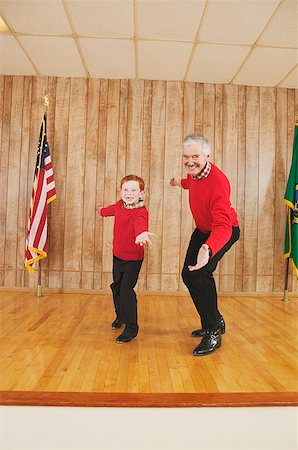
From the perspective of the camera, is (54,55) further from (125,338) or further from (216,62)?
(125,338)

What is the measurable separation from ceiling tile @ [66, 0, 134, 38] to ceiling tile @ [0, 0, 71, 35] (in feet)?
0.35

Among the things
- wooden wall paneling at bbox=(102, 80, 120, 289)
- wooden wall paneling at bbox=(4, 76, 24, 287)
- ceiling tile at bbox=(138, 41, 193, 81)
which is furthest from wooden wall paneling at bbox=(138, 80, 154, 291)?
wooden wall paneling at bbox=(4, 76, 24, 287)

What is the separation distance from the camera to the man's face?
8.54 ft

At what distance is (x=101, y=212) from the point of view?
129 inches

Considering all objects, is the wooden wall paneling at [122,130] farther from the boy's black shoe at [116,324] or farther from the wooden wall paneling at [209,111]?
the boy's black shoe at [116,324]

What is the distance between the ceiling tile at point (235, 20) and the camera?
3.42 meters

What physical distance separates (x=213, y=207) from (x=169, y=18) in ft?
6.67

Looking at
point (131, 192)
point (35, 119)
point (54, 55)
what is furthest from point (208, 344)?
point (35, 119)

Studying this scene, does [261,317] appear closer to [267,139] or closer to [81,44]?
[267,139]

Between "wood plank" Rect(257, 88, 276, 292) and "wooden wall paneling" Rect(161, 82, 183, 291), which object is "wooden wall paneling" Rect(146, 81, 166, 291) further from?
"wood plank" Rect(257, 88, 276, 292)

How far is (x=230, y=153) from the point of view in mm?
5082

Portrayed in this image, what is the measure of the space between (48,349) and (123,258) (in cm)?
79

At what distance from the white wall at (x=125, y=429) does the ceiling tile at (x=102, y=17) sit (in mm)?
3103

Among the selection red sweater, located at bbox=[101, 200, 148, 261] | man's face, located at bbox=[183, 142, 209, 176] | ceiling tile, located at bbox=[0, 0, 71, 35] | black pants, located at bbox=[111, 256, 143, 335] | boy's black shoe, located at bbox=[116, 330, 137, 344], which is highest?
ceiling tile, located at bbox=[0, 0, 71, 35]
